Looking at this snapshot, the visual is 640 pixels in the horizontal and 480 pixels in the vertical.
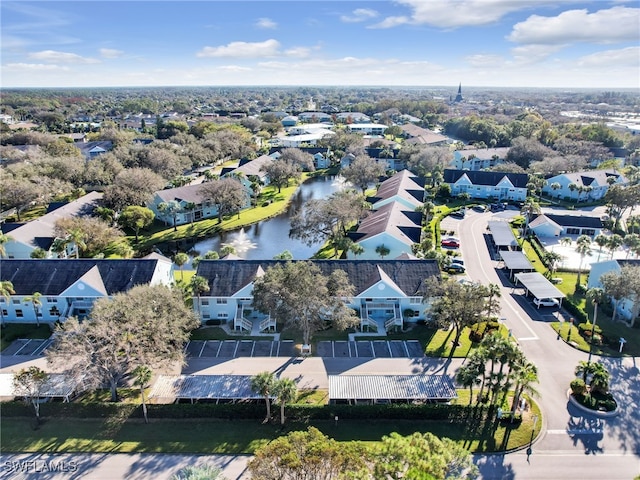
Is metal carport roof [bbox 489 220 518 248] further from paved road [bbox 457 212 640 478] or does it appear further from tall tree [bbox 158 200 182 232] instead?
tall tree [bbox 158 200 182 232]

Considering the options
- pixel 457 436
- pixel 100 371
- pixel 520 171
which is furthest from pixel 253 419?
pixel 520 171

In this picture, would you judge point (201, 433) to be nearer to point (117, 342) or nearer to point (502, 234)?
point (117, 342)

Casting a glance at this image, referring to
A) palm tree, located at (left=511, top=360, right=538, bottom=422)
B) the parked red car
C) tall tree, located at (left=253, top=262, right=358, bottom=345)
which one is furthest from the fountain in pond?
palm tree, located at (left=511, top=360, right=538, bottom=422)

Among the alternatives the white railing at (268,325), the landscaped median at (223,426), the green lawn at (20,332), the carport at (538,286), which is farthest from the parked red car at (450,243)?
the green lawn at (20,332)

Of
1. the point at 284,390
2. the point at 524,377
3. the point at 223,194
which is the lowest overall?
the point at 284,390

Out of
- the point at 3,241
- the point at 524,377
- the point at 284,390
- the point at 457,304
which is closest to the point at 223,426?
the point at 284,390

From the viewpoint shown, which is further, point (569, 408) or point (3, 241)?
point (3, 241)
